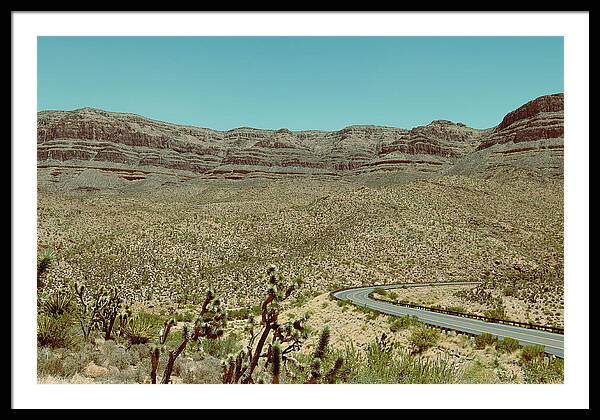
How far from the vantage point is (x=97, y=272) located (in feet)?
134

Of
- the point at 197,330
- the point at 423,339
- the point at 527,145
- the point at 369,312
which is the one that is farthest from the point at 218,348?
the point at 527,145

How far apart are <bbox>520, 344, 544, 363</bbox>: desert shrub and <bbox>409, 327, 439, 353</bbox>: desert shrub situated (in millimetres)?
3483

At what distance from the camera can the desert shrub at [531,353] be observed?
14163 mm

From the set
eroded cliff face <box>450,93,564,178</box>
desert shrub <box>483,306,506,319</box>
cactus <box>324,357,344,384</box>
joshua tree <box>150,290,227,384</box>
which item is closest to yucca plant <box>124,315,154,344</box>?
joshua tree <box>150,290,227,384</box>

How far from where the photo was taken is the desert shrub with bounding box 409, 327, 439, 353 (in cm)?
1764

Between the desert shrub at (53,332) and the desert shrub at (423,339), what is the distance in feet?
36.0

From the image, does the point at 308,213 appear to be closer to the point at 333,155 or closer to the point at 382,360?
the point at 382,360

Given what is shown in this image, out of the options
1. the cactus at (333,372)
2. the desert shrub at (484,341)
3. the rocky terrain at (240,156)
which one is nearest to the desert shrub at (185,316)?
the desert shrub at (484,341)

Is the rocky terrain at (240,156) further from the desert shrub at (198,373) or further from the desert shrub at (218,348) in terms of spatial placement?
the desert shrub at (198,373)

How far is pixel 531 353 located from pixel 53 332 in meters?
13.4

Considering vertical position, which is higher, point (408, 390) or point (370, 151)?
point (370, 151)
